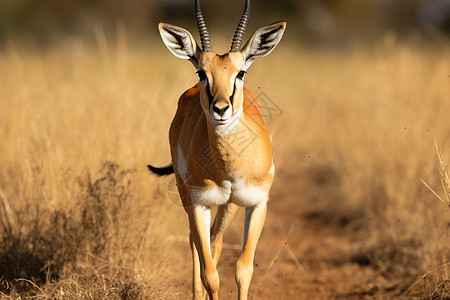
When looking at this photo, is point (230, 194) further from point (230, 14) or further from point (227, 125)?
point (230, 14)

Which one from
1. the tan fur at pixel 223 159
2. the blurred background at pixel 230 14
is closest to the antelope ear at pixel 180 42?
the tan fur at pixel 223 159

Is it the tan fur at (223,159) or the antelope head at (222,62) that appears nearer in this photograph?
the antelope head at (222,62)

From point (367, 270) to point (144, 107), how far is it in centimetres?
328

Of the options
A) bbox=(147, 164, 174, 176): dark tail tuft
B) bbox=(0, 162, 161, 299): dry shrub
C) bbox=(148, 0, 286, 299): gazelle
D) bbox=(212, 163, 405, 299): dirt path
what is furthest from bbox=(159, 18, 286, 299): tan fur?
bbox=(0, 162, 161, 299): dry shrub

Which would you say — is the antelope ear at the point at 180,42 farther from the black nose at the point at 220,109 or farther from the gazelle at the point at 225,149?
the black nose at the point at 220,109

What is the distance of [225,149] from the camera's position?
14.5 feet

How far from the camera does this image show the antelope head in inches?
164

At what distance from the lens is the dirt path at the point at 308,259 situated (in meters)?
6.07

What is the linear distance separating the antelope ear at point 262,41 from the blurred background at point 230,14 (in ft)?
83.9

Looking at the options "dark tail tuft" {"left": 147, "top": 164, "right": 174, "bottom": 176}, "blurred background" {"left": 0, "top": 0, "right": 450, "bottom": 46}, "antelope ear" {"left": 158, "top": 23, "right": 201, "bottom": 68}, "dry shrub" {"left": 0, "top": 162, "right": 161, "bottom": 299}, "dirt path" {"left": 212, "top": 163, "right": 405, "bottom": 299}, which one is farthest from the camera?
"blurred background" {"left": 0, "top": 0, "right": 450, "bottom": 46}

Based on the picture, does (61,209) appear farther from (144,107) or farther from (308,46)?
(308,46)

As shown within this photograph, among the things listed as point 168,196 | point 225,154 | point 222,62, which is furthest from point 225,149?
point 168,196

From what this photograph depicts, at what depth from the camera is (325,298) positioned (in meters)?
5.93

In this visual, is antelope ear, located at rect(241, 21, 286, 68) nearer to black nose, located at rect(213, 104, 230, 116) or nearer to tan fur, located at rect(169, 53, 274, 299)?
tan fur, located at rect(169, 53, 274, 299)
